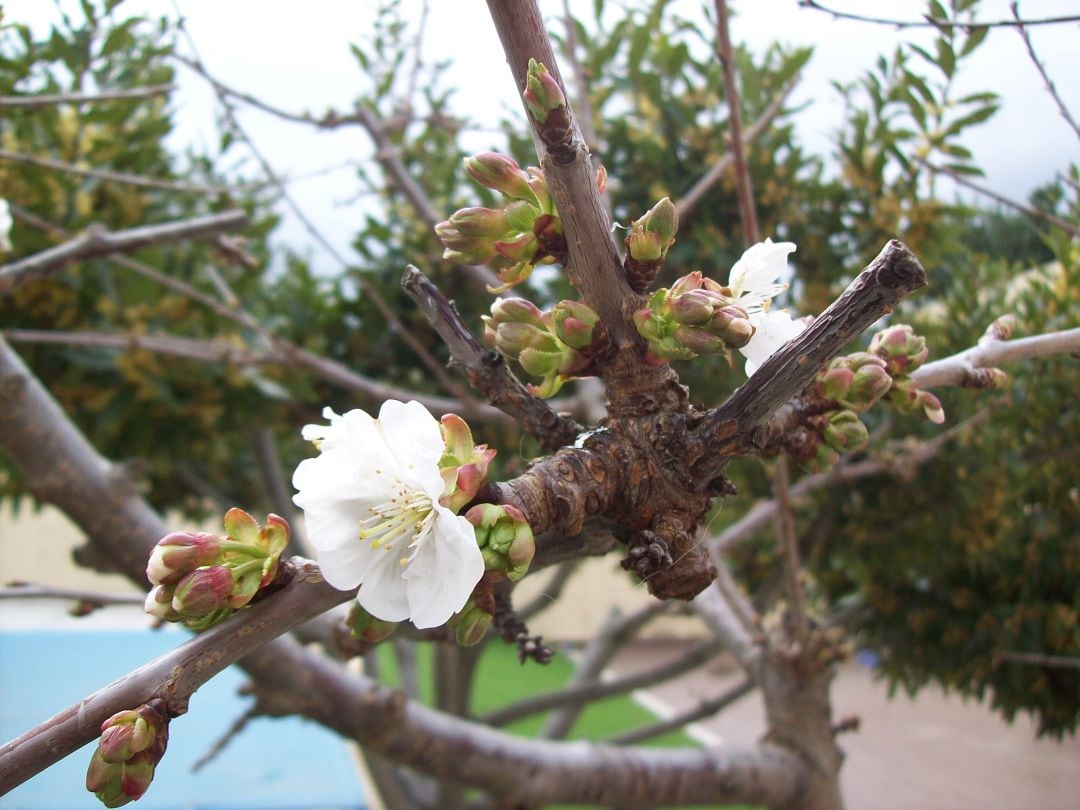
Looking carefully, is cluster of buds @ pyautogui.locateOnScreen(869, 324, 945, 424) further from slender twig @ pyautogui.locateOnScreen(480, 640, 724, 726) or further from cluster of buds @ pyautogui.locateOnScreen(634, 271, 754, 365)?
slender twig @ pyautogui.locateOnScreen(480, 640, 724, 726)

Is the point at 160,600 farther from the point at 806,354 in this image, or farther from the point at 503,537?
the point at 806,354

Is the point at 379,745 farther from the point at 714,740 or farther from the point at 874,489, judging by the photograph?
the point at 714,740

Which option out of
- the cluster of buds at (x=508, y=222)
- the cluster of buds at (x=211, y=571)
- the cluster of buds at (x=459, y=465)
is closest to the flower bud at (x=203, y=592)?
the cluster of buds at (x=211, y=571)

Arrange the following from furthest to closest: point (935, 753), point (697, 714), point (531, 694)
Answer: point (531, 694) → point (935, 753) → point (697, 714)

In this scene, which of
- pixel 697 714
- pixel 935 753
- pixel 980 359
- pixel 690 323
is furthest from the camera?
pixel 935 753

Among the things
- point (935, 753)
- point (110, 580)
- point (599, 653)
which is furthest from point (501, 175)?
point (110, 580)

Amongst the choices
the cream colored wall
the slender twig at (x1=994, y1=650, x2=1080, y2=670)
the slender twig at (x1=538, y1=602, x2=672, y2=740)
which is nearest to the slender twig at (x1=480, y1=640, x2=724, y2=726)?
the slender twig at (x1=538, y1=602, x2=672, y2=740)

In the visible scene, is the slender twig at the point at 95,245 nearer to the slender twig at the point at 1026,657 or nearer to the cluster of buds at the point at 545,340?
the cluster of buds at the point at 545,340
